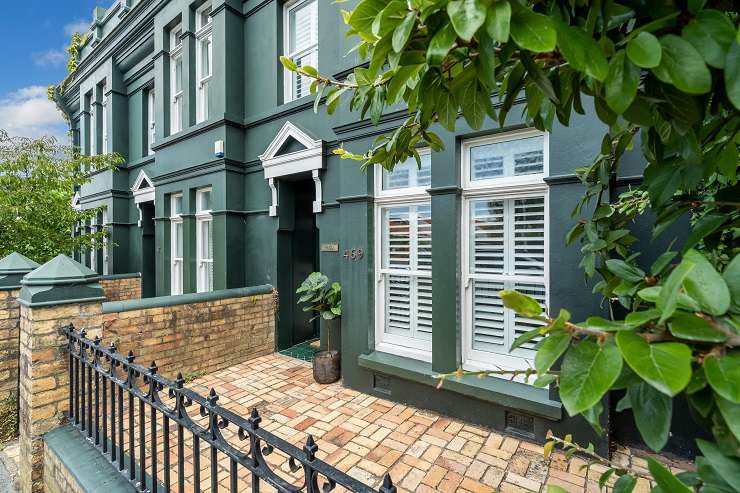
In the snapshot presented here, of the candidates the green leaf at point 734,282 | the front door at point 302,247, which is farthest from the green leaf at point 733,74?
the front door at point 302,247

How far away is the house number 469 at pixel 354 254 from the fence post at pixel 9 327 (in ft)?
9.35

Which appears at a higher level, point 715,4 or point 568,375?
point 715,4

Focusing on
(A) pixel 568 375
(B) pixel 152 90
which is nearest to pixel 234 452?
(A) pixel 568 375

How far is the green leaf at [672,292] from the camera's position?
441mm

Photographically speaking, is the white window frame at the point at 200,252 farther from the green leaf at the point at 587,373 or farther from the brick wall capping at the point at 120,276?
the green leaf at the point at 587,373

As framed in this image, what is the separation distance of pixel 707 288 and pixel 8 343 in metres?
4.42

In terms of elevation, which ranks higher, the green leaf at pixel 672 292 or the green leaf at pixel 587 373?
the green leaf at pixel 672 292

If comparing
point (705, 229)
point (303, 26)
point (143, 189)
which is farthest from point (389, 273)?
point (143, 189)

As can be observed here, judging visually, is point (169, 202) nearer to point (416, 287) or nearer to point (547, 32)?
point (416, 287)

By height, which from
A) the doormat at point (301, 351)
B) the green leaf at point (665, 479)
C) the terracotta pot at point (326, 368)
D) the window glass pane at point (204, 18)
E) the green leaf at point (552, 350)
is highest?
the window glass pane at point (204, 18)

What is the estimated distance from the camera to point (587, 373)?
49cm

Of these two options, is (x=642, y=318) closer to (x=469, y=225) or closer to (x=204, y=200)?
(x=469, y=225)

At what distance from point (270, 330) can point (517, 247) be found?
12.3 ft

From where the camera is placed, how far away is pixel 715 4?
748 mm
